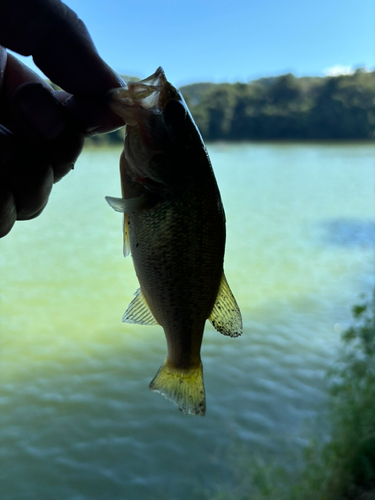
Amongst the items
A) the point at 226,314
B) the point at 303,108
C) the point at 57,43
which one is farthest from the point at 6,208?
the point at 303,108

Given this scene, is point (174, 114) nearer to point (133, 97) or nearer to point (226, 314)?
point (133, 97)

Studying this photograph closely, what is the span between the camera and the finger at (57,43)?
112cm

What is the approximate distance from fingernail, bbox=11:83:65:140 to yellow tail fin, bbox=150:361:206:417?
31.2 inches

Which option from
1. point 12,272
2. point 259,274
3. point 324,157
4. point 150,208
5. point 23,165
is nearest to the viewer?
point 150,208

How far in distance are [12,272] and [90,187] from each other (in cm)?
603

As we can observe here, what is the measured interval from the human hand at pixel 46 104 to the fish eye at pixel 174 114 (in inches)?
8.6

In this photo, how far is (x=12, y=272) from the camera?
774 cm

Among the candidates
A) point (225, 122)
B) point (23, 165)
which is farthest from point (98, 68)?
point (225, 122)

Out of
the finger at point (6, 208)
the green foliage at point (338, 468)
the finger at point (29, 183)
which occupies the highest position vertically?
the finger at point (29, 183)

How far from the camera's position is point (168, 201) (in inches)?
45.1

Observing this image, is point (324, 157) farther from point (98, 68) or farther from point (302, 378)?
point (98, 68)

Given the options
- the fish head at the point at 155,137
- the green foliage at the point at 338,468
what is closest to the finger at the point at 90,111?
the fish head at the point at 155,137

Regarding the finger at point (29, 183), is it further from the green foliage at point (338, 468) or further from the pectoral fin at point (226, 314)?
the green foliage at point (338, 468)

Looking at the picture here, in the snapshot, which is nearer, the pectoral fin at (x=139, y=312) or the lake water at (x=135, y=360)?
the pectoral fin at (x=139, y=312)
